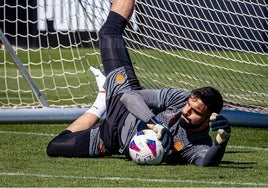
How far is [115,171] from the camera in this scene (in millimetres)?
7184

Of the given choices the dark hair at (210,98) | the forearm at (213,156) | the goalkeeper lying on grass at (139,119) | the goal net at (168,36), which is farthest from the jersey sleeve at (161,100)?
the goal net at (168,36)

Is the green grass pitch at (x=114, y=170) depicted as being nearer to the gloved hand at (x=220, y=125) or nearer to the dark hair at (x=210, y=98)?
the gloved hand at (x=220, y=125)

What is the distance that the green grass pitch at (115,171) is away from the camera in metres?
6.64

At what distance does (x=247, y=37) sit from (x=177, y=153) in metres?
3.93

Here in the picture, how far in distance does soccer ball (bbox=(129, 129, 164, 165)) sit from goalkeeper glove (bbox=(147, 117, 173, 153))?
0.04 m

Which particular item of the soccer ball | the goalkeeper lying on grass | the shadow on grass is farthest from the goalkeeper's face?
the shadow on grass

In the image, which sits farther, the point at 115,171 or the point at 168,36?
the point at 168,36

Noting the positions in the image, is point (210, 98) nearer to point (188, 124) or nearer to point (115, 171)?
point (188, 124)

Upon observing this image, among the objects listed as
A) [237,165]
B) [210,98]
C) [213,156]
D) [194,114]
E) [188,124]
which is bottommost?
[237,165]

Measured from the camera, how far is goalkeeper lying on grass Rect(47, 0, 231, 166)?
289 inches

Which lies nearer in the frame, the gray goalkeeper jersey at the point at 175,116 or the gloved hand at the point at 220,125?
the gloved hand at the point at 220,125

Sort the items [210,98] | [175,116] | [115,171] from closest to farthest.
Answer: [115,171]
[210,98]
[175,116]

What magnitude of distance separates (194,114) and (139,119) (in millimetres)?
415

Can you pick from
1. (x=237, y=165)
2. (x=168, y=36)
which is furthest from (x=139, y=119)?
(x=168, y=36)
